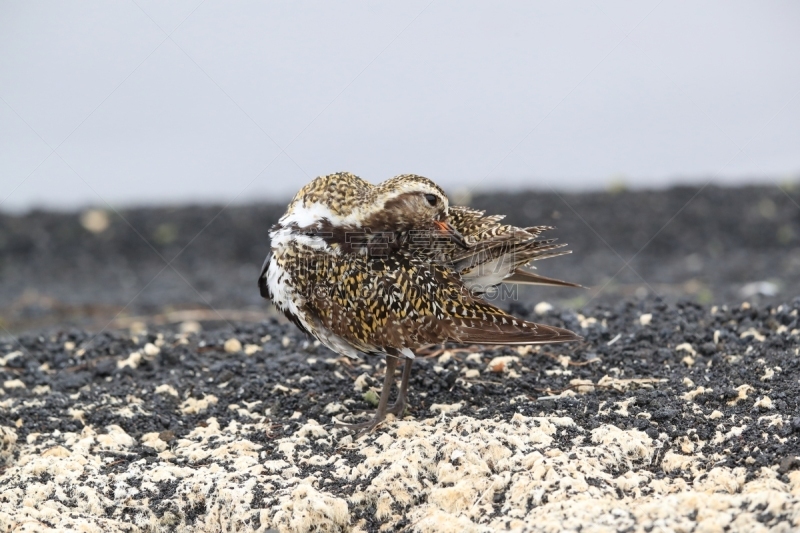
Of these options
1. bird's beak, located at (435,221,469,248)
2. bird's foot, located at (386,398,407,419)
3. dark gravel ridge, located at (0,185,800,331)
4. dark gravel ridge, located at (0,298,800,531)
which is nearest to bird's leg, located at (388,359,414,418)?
bird's foot, located at (386,398,407,419)

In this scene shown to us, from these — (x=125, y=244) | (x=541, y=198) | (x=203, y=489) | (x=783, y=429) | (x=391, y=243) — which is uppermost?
(x=541, y=198)

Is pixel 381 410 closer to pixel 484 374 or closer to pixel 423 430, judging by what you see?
pixel 423 430

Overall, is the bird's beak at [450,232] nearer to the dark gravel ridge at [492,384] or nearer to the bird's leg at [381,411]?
the bird's leg at [381,411]

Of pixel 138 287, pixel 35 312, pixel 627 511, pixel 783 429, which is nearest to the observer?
pixel 627 511

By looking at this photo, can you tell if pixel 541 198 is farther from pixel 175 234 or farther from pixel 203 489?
pixel 203 489

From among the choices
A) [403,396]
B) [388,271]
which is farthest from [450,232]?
[403,396]

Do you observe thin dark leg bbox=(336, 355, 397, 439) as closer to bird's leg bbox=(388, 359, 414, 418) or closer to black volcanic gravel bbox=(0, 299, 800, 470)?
bird's leg bbox=(388, 359, 414, 418)

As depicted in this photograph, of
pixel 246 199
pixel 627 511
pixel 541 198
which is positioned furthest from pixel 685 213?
pixel 627 511
